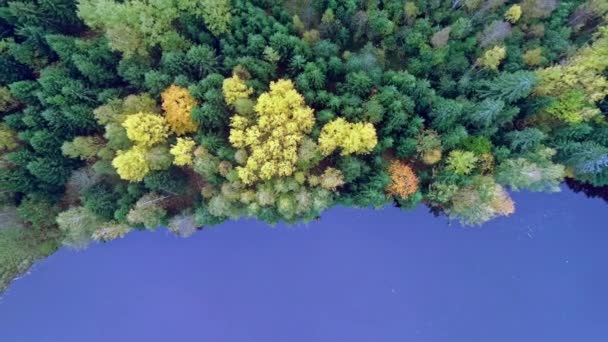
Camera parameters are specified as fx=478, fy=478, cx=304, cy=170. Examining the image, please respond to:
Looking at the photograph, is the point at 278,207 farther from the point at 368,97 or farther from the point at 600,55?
the point at 600,55

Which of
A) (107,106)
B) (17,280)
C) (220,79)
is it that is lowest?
(17,280)

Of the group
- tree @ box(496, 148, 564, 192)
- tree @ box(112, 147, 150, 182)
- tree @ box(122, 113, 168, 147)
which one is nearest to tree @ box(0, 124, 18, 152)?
tree @ box(112, 147, 150, 182)

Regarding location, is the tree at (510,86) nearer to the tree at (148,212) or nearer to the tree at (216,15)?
the tree at (216,15)

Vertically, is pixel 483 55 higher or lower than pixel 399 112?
higher

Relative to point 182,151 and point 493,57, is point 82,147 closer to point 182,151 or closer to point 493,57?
point 182,151

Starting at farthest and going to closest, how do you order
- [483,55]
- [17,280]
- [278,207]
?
1. [17,280]
2. [483,55]
3. [278,207]

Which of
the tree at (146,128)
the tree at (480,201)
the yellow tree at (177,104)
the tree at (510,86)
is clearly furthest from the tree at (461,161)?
the tree at (146,128)

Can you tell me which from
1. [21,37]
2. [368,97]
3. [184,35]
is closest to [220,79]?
[184,35]
